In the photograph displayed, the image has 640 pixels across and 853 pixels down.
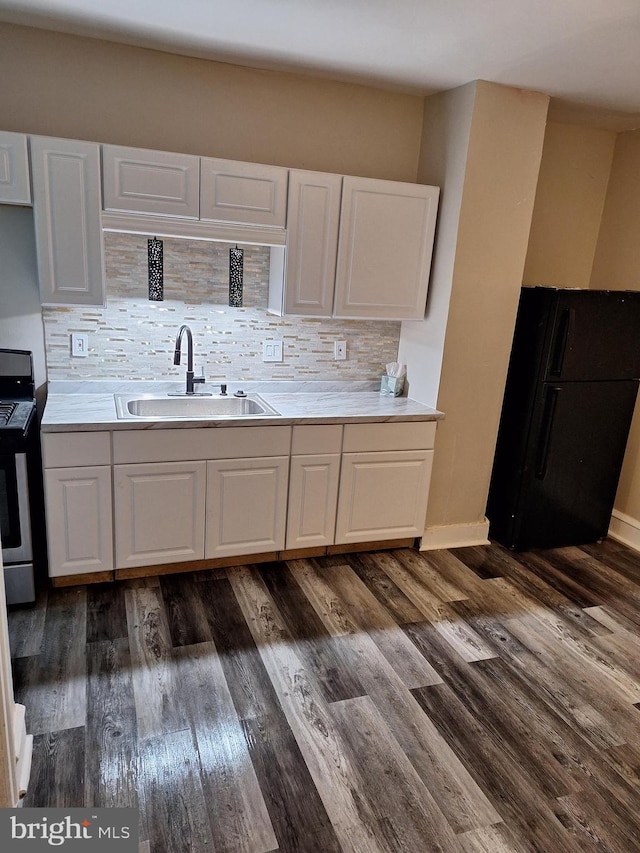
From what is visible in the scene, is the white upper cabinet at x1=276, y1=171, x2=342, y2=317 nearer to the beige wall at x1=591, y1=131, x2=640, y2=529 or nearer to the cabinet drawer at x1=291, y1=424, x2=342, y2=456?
the cabinet drawer at x1=291, y1=424, x2=342, y2=456

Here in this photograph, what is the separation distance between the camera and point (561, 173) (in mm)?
3592

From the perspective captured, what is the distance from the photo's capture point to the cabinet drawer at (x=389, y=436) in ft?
9.98

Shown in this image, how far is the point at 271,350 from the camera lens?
3332 mm

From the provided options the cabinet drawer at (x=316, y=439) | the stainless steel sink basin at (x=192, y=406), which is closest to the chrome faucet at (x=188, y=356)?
the stainless steel sink basin at (x=192, y=406)

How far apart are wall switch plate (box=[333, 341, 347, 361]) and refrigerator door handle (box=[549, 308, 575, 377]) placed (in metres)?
1.15

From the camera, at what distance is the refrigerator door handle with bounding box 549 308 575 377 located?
314cm

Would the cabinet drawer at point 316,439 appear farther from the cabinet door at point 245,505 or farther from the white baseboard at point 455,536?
the white baseboard at point 455,536

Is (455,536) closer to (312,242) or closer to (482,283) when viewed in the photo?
(482,283)

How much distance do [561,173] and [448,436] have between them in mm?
1774

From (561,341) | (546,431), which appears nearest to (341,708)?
(546,431)

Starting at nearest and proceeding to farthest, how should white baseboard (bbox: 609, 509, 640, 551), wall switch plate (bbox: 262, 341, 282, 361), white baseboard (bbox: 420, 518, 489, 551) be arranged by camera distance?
wall switch plate (bbox: 262, 341, 282, 361), white baseboard (bbox: 420, 518, 489, 551), white baseboard (bbox: 609, 509, 640, 551)

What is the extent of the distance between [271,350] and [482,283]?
1.20m

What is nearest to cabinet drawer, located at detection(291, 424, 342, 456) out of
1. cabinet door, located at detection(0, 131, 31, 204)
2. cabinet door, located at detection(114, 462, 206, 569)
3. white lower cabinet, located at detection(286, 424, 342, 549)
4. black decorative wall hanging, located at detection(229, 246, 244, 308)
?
white lower cabinet, located at detection(286, 424, 342, 549)

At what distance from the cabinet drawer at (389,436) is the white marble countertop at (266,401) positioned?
0.04 metres
